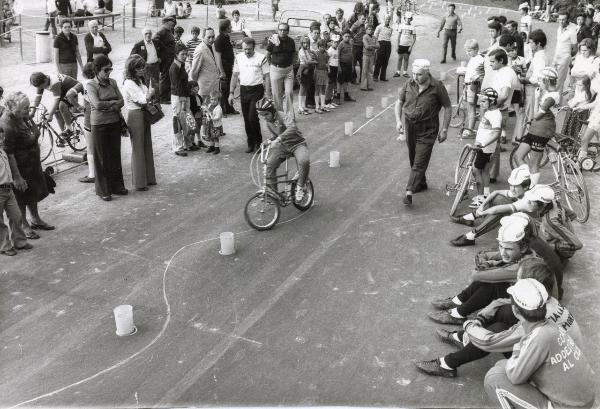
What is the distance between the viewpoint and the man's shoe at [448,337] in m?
5.77

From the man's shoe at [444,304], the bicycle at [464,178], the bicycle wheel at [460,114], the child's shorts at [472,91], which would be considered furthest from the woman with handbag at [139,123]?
the bicycle wheel at [460,114]

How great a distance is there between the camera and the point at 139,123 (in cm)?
945

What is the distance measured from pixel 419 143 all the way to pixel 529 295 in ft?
15.9

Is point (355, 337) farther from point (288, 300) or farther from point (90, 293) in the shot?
point (90, 293)

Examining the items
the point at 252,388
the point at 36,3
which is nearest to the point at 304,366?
the point at 252,388

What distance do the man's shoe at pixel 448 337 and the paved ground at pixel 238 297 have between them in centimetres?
9

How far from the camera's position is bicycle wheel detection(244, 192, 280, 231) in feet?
26.8

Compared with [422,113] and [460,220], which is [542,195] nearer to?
[460,220]

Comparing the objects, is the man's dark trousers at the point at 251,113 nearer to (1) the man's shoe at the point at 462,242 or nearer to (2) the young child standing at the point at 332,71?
(2) the young child standing at the point at 332,71

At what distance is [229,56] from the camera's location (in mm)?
13578

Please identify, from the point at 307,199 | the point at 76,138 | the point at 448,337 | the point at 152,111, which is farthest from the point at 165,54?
the point at 448,337

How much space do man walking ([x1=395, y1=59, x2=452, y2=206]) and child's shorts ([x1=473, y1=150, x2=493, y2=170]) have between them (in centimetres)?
51

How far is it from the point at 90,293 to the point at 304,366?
2.60 metres

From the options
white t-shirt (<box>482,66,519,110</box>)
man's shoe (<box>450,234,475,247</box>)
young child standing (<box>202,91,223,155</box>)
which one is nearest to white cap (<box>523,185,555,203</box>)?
man's shoe (<box>450,234,475,247</box>)
